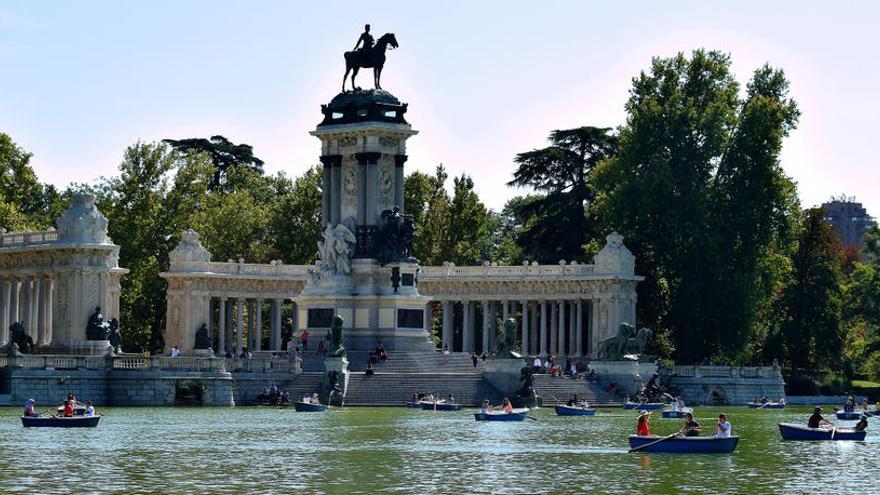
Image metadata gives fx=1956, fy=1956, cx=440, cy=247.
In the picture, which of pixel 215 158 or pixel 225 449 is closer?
pixel 225 449

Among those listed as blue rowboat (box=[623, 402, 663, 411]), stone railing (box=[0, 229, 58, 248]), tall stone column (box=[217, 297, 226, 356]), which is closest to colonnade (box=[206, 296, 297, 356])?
tall stone column (box=[217, 297, 226, 356])

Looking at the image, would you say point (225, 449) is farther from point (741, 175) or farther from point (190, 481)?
point (741, 175)

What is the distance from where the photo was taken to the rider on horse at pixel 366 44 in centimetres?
10194

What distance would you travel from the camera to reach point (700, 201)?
110438mm

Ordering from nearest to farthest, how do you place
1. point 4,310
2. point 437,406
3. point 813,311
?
point 437,406, point 4,310, point 813,311

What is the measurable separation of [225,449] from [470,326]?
59.2 m

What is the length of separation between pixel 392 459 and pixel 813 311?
231ft

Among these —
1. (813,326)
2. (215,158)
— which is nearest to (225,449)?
(813,326)

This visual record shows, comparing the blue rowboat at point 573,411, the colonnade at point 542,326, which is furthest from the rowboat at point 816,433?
the colonnade at point 542,326

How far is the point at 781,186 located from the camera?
112m

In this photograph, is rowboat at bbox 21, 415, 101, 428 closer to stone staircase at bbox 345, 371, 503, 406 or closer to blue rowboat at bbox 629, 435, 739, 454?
blue rowboat at bbox 629, 435, 739, 454

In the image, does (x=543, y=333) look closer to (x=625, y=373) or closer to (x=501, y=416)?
(x=625, y=373)

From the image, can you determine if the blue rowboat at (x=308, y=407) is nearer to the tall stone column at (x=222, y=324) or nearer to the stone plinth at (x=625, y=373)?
the stone plinth at (x=625, y=373)

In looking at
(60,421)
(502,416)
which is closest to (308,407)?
(502,416)
